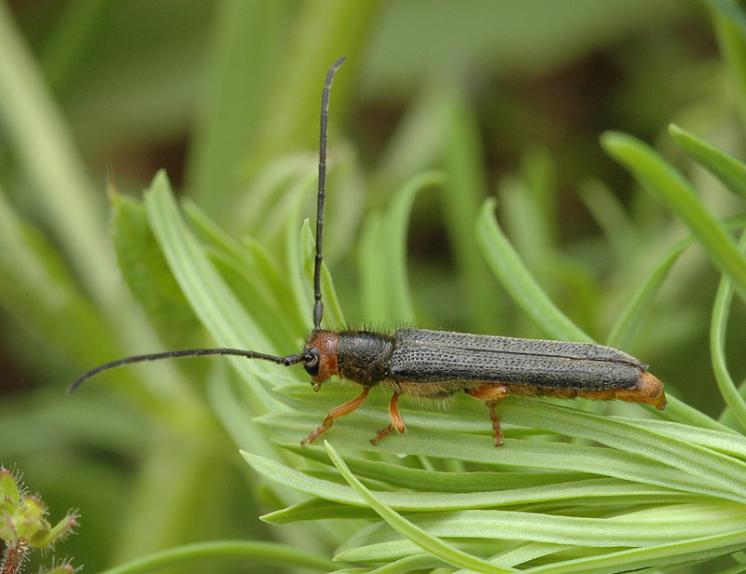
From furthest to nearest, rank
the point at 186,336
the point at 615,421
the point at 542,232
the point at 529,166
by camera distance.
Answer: the point at 529,166 → the point at 542,232 → the point at 186,336 → the point at 615,421

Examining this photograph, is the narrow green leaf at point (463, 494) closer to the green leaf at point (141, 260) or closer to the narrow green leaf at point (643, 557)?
the narrow green leaf at point (643, 557)

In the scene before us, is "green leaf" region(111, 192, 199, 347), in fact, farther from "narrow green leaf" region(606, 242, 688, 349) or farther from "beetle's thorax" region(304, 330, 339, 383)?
"narrow green leaf" region(606, 242, 688, 349)

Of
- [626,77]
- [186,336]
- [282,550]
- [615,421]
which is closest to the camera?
[615,421]

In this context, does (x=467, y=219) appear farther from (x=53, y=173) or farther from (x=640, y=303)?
(x=53, y=173)

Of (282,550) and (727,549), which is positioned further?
(282,550)

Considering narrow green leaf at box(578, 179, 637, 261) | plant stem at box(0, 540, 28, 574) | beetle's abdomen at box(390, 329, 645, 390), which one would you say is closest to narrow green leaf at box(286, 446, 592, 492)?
beetle's abdomen at box(390, 329, 645, 390)

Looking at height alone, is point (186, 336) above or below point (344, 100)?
below

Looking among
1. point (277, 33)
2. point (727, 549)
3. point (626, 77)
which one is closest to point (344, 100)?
point (277, 33)

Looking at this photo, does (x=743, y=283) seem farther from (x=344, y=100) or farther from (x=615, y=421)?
(x=344, y=100)
